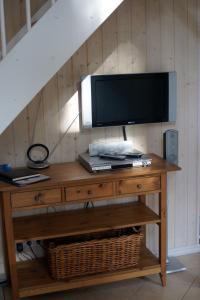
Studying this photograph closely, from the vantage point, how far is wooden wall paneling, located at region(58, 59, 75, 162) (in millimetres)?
3006

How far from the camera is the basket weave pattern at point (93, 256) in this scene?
113 inches

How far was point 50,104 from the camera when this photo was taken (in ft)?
9.92

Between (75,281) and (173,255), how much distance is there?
955 millimetres

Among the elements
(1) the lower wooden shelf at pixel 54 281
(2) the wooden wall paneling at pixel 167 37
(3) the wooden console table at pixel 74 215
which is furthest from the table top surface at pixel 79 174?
(1) the lower wooden shelf at pixel 54 281

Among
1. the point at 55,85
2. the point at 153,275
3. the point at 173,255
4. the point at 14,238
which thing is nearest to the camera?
the point at 14,238

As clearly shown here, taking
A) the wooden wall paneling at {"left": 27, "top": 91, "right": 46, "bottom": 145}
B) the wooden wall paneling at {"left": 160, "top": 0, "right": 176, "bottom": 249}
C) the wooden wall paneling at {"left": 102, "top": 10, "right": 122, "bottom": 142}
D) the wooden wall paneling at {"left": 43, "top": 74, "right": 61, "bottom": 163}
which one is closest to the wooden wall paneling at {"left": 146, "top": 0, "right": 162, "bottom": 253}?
the wooden wall paneling at {"left": 160, "top": 0, "right": 176, "bottom": 249}

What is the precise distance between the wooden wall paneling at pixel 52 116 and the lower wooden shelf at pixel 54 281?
75cm

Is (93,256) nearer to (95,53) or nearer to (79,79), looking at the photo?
(79,79)

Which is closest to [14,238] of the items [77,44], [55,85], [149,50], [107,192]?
[107,192]

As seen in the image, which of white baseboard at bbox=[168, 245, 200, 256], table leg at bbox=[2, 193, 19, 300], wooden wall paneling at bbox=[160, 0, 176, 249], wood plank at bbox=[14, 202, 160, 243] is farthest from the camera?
white baseboard at bbox=[168, 245, 200, 256]

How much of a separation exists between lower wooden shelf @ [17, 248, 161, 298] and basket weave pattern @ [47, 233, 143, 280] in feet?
0.14

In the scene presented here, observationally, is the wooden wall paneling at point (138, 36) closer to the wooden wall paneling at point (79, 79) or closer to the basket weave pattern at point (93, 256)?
the wooden wall paneling at point (79, 79)

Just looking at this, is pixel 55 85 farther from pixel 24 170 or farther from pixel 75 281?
pixel 75 281

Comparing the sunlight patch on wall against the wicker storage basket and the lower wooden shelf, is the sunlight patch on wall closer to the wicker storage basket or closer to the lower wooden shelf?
the wicker storage basket
